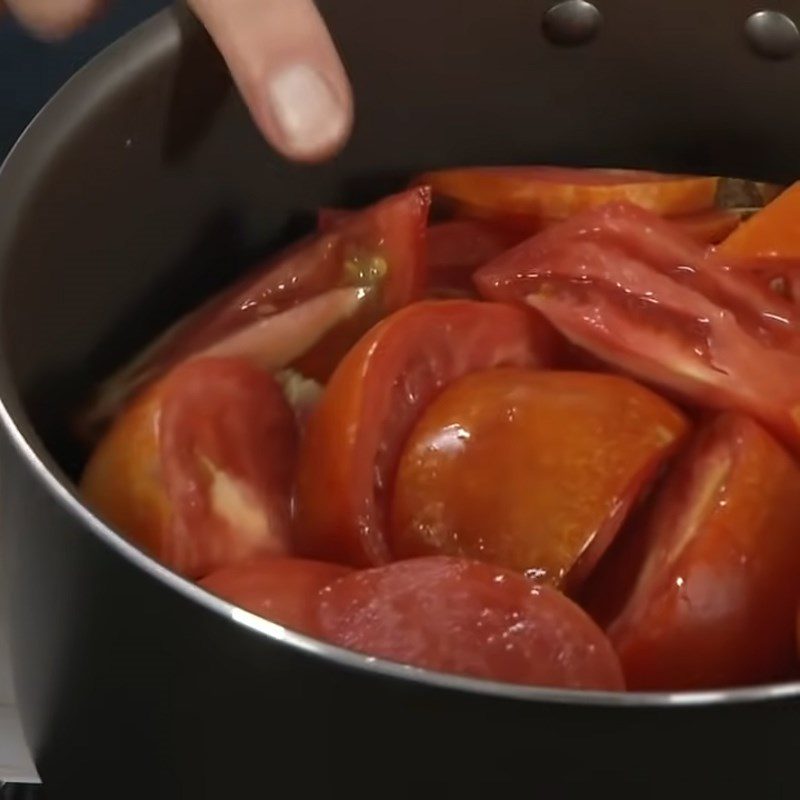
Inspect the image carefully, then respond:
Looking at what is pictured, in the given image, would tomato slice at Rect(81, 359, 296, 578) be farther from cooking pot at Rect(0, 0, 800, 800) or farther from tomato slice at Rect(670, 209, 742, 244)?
tomato slice at Rect(670, 209, 742, 244)

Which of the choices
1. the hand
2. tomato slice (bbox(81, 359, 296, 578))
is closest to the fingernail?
the hand

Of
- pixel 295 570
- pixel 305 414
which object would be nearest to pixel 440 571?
pixel 295 570

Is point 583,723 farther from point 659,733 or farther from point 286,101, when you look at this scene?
point 286,101

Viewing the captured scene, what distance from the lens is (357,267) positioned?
666 mm

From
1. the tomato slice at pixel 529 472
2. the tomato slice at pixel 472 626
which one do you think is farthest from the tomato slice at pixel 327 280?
the tomato slice at pixel 472 626

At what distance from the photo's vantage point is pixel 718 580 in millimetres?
487

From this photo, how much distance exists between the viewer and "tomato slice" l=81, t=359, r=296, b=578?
20.7 inches

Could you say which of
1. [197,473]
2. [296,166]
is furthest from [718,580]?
[296,166]

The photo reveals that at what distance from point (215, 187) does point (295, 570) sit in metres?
0.25

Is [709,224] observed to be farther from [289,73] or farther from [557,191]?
[289,73]

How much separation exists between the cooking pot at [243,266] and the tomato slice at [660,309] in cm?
11

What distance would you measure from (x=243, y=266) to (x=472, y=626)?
0.34 m

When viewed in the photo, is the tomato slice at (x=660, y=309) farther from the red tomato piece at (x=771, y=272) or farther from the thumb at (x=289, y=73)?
the thumb at (x=289, y=73)

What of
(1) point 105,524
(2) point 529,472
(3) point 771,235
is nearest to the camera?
(1) point 105,524
